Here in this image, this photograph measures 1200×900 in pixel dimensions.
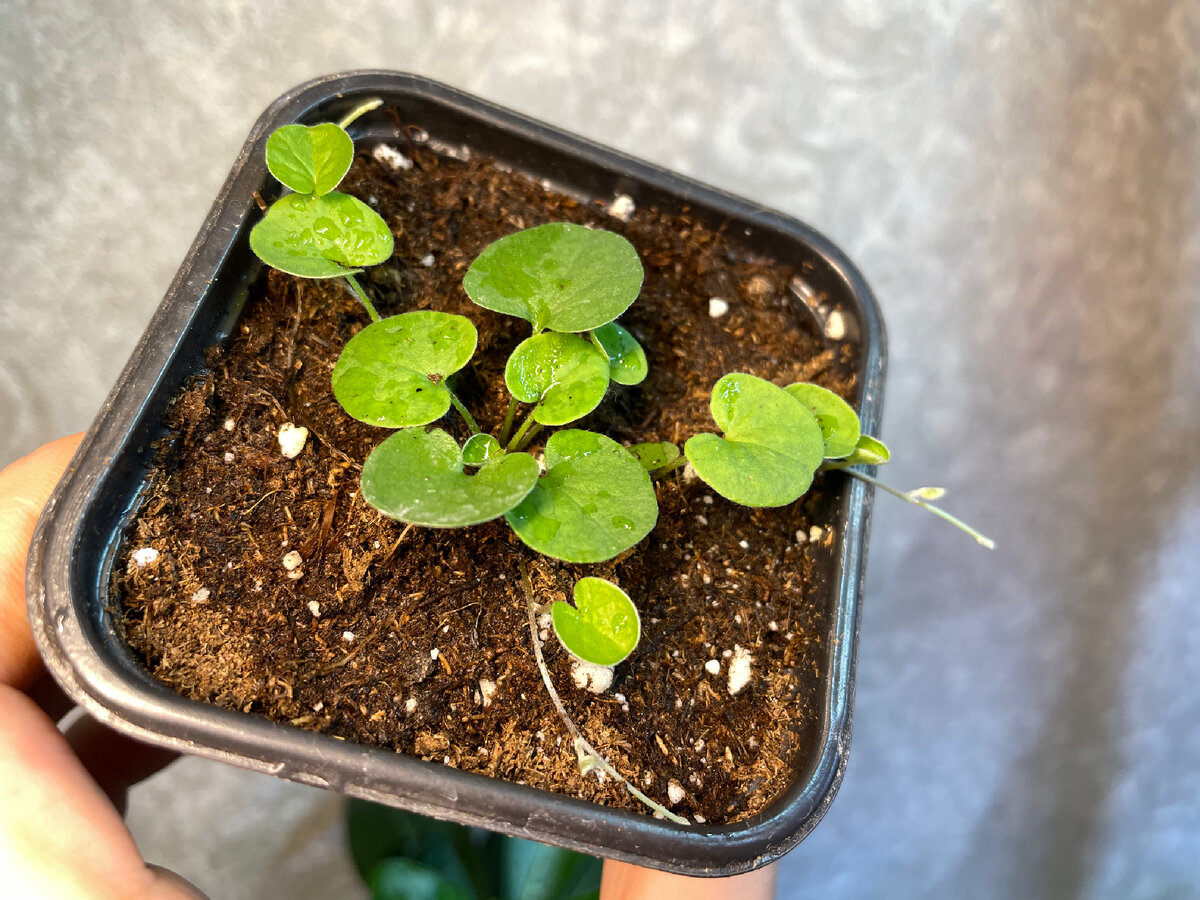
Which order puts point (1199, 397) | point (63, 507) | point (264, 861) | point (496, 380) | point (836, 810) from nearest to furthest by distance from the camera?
point (63, 507) → point (496, 380) → point (264, 861) → point (836, 810) → point (1199, 397)

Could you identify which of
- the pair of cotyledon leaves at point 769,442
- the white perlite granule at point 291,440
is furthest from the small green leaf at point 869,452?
the white perlite granule at point 291,440

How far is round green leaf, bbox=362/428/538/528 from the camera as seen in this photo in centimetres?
58

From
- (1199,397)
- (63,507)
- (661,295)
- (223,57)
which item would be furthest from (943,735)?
(223,57)

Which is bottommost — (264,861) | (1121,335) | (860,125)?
(264,861)

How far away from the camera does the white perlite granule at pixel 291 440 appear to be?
0.73 metres

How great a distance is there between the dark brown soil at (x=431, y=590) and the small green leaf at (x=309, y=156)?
11 centimetres

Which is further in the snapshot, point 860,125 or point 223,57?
point 860,125

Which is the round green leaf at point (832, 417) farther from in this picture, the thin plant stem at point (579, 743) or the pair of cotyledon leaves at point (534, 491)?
the thin plant stem at point (579, 743)

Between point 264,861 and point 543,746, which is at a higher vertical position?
point 543,746

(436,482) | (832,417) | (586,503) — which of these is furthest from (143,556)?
(832,417)

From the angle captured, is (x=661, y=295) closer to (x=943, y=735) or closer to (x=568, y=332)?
(x=568, y=332)

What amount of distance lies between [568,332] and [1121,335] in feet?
4.24

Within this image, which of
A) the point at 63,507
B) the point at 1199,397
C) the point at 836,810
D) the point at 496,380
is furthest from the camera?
the point at 1199,397

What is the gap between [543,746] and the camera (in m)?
0.68
